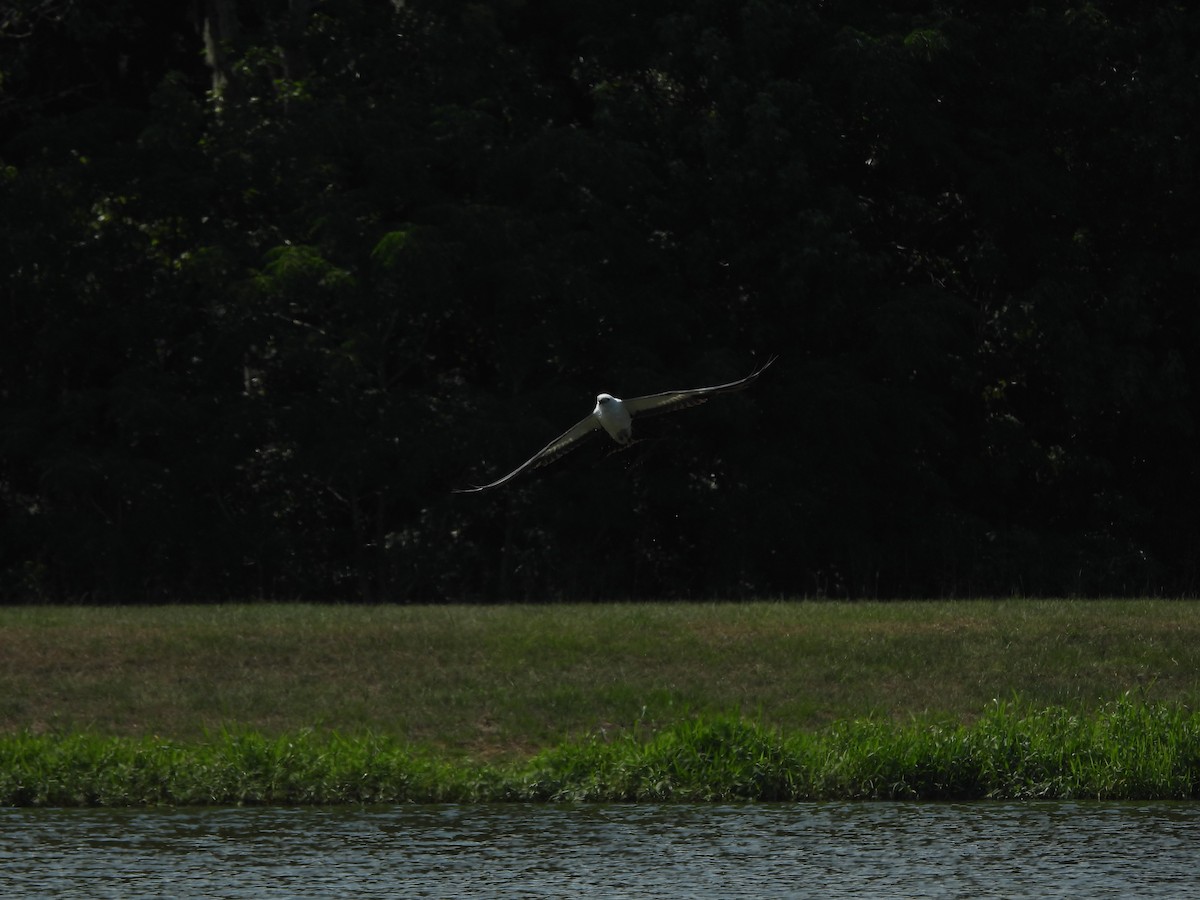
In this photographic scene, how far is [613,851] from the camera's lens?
39.0 feet

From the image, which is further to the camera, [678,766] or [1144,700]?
[1144,700]

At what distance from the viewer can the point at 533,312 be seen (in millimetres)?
26219

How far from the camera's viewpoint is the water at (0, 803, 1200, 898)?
431 inches

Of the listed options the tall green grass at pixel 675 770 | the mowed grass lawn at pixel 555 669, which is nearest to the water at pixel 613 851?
the tall green grass at pixel 675 770

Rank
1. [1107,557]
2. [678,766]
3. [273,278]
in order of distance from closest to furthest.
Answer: [678,766]
[273,278]
[1107,557]

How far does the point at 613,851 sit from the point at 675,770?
2.06m

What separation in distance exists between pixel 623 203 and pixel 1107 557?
7.78m

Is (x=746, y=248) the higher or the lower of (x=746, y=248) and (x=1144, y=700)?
the higher

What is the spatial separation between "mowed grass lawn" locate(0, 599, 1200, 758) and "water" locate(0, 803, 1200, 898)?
6.91ft

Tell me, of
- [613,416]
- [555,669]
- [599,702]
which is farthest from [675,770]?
[555,669]

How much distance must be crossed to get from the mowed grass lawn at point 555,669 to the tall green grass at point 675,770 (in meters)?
0.90

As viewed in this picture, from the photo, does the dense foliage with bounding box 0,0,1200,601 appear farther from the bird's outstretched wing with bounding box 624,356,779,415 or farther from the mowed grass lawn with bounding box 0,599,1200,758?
the bird's outstretched wing with bounding box 624,356,779,415

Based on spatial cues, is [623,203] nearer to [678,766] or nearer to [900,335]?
[900,335]

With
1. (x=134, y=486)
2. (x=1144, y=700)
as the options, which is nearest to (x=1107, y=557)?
(x=1144, y=700)
